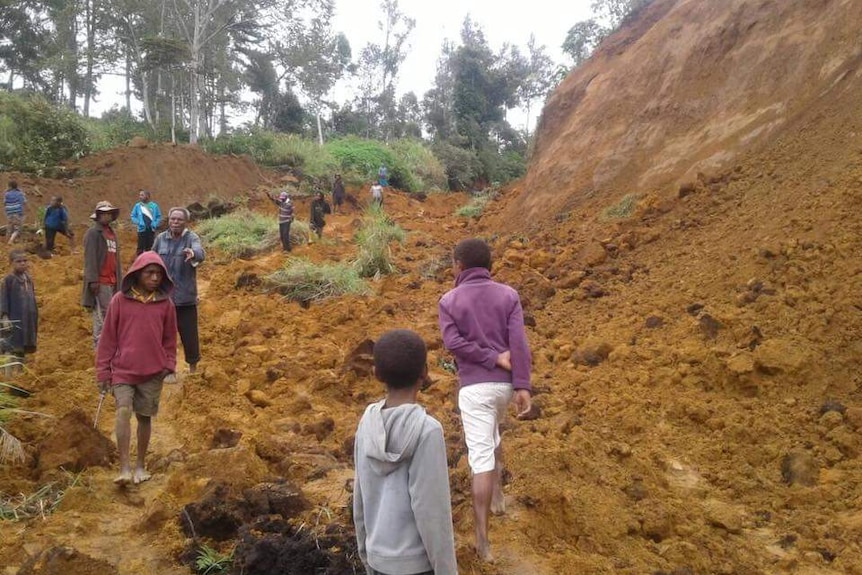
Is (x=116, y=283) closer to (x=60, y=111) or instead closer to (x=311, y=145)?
(x=60, y=111)

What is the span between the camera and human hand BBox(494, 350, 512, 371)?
3230mm

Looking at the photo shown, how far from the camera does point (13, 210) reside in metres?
12.8

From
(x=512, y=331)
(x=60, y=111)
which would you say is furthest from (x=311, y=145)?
(x=512, y=331)

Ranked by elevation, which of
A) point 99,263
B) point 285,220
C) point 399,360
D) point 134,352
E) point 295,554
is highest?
point 285,220

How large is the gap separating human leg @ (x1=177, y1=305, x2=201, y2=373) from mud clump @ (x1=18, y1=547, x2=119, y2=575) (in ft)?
10.8

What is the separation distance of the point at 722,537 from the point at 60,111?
67.3 feet

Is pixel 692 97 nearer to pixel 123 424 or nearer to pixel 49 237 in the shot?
pixel 123 424

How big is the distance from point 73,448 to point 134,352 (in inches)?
31.5

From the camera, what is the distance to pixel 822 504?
377 centimetres

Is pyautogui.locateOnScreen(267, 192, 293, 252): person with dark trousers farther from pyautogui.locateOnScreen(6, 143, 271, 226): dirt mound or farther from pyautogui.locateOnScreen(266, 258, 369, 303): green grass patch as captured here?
pyautogui.locateOnScreen(6, 143, 271, 226): dirt mound

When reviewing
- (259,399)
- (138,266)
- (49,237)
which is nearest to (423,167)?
(49,237)

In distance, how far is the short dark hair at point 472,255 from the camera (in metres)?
3.40

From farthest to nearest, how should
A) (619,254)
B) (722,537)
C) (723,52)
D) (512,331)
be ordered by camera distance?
(723,52), (619,254), (722,537), (512,331)

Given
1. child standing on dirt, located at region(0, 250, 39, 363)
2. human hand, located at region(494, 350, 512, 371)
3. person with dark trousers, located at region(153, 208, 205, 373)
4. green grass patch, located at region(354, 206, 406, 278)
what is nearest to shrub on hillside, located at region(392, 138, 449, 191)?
green grass patch, located at region(354, 206, 406, 278)
